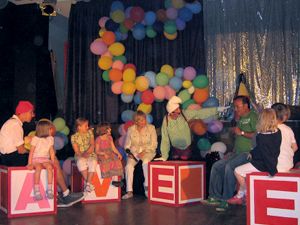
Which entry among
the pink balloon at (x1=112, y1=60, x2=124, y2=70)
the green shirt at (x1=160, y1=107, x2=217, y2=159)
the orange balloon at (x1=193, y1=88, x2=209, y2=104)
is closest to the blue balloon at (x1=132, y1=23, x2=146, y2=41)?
the pink balloon at (x1=112, y1=60, x2=124, y2=70)

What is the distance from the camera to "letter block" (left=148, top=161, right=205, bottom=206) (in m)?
5.28

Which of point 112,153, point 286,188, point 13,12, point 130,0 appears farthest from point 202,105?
point 13,12

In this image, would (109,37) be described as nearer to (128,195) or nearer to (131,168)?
(131,168)

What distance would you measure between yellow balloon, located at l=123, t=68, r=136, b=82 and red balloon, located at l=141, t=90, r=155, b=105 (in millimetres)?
332

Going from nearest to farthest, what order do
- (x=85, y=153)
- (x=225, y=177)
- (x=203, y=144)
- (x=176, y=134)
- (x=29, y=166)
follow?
(x=29, y=166) < (x=225, y=177) < (x=85, y=153) < (x=176, y=134) < (x=203, y=144)

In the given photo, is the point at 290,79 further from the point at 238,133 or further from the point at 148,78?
the point at 148,78

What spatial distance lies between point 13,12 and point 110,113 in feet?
7.65

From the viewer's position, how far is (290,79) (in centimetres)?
636

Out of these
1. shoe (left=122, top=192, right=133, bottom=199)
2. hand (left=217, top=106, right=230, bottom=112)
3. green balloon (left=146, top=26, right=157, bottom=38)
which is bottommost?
shoe (left=122, top=192, right=133, bottom=199)

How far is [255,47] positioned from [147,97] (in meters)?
1.82

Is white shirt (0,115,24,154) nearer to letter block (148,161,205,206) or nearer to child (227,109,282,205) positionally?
letter block (148,161,205,206)

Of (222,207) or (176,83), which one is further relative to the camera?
(176,83)

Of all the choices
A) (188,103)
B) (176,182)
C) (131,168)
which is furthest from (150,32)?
(176,182)

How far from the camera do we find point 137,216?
15.4 feet
